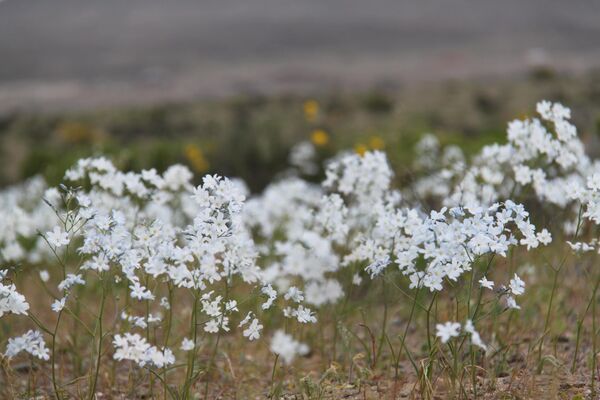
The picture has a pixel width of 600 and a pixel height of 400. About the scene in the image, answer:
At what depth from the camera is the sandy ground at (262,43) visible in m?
60.8

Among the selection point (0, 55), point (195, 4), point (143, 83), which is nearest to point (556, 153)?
point (143, 83)

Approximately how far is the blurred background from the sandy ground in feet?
1.08

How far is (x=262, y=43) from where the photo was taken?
284 ft

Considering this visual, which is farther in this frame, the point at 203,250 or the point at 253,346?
the point at 253,346

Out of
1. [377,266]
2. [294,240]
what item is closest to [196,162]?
[294,240]

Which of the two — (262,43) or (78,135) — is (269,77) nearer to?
(262,43)

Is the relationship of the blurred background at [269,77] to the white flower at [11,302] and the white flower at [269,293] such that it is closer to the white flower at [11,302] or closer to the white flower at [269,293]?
the white flower at [269,293]

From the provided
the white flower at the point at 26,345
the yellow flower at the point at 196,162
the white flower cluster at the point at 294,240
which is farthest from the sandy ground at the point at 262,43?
the white flower at the point at 26,345

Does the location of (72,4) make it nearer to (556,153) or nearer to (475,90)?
(475,90)

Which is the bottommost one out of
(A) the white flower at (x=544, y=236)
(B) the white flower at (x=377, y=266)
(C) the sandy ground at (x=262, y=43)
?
(B) the white flower at (x=377, y=266)

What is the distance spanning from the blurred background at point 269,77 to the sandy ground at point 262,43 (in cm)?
Answer: 33

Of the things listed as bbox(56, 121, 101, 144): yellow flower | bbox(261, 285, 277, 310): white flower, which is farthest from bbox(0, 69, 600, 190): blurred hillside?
bbox(261, 285, 277, 310): white flower

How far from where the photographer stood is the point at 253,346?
4691mm

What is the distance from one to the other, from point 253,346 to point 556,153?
2.42 metres
